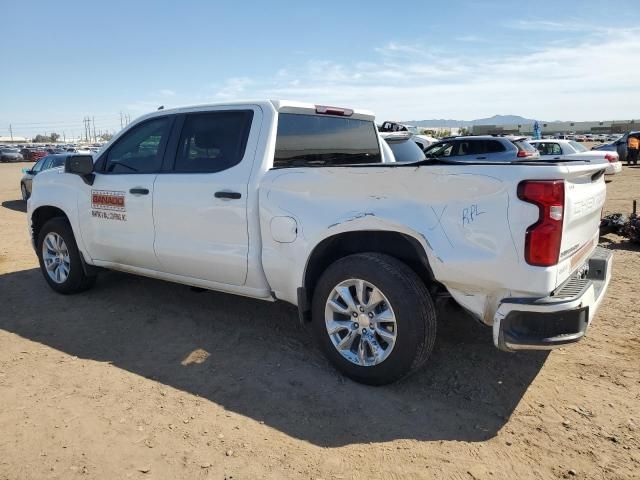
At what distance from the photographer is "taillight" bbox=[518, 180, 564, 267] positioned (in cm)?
267

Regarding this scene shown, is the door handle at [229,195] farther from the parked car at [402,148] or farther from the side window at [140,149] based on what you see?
the parked car at [402,148]

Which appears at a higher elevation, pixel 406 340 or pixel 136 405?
pixel 406 340

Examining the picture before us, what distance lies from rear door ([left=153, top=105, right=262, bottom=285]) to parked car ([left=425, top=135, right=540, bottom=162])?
9951mm

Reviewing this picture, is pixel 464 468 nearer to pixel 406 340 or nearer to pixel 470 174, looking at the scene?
pixel 406 340

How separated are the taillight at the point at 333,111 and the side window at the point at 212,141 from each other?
0.70 m

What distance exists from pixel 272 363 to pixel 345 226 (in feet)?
4.04

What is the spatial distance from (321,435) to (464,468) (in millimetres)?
788

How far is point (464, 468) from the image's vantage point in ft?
8.60

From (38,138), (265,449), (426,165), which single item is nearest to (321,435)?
(265,449)

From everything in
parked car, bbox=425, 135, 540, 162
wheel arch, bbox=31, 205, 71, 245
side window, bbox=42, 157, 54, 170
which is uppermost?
parked car, bbox=425, 135, 540, 162

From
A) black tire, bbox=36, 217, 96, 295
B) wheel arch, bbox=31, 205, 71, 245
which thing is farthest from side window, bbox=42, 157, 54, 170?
black tire, bbox=36, 217, 96, 295

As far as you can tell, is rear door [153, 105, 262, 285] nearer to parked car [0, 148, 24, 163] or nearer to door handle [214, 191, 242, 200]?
door handle [214, 191, 242, 200]

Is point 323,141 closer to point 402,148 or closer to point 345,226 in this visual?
point 345,226

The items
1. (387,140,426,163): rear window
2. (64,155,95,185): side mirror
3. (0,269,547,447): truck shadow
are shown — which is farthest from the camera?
(387,140,426,163): rear window
